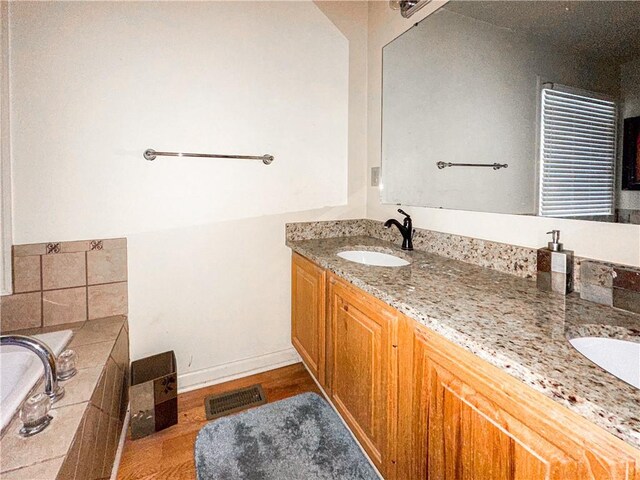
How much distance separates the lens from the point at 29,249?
143 cm

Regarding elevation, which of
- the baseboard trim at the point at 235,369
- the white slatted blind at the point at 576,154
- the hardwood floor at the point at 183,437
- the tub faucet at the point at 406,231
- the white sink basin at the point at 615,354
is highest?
the white slatted blind at the point at 576,154

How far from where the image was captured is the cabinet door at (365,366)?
1.01 meters

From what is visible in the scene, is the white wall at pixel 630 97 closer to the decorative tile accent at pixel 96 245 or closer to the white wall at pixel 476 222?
the white wall at pixel 476 222

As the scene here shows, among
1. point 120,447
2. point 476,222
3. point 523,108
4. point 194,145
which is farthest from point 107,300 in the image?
point 523,108

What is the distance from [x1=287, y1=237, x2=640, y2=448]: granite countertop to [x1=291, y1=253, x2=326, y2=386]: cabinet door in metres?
0.25

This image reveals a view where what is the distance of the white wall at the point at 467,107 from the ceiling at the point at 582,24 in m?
0.03

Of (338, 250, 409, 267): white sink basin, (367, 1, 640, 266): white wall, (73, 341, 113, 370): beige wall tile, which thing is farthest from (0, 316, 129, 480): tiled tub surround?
(367, 1, 640, 266): white wall

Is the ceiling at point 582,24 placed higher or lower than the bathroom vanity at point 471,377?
higher

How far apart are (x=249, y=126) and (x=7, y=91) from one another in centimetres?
107

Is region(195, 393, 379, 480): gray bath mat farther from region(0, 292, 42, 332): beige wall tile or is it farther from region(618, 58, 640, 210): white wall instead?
region(618, 58, 640, 210): white wall

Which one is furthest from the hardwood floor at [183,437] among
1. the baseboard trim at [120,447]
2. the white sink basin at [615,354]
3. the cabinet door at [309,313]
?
the white sink basin at [615,354]

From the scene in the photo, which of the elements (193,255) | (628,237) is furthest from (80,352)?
(628,237)

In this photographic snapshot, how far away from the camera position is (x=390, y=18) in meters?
1.84

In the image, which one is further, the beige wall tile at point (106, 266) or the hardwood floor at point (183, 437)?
the beige wall tile at point (106, 266)
